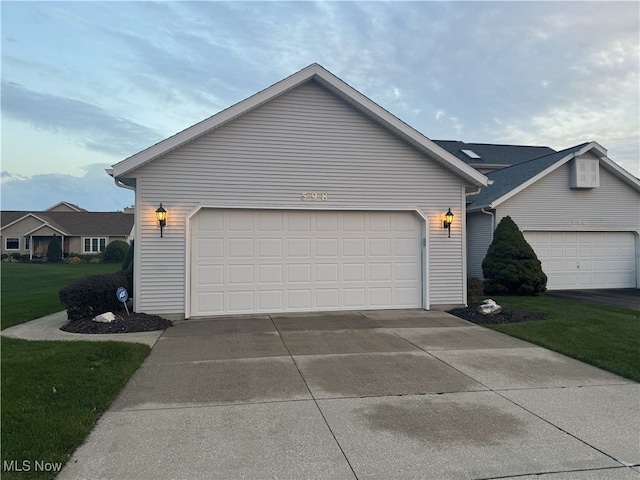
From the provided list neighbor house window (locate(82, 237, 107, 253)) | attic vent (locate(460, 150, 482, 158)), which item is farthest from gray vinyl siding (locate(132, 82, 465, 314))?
neighbor house window (locate(82, 237, 107, 253))

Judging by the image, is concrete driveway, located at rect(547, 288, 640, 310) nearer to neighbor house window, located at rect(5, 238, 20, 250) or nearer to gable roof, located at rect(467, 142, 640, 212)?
gable roof, located at rect(467, 142, 640, 212)

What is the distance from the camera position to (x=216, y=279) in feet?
33.0

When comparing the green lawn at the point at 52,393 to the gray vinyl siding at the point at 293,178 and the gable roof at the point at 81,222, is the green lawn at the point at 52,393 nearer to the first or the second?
the gray vinyl siding at the point at 293,178

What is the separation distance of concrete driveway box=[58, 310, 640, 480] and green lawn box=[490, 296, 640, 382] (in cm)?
41

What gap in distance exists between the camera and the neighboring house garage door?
15.6 m

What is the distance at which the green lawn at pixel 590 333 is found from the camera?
6574 mm

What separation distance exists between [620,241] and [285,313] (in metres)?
13.8

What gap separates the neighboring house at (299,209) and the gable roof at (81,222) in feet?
109

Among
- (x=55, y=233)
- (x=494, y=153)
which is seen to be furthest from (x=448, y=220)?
(x=55, y=233)

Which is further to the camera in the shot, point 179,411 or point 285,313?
point 285,313

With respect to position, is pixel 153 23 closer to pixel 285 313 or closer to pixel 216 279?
pixel 216 279

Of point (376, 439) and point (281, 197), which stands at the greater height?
point (281, 197)

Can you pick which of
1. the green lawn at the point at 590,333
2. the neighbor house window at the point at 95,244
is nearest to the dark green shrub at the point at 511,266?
the green lawn at the point at 590,333

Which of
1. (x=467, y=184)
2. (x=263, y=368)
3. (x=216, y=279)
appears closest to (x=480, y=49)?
(x=467, y=184)
